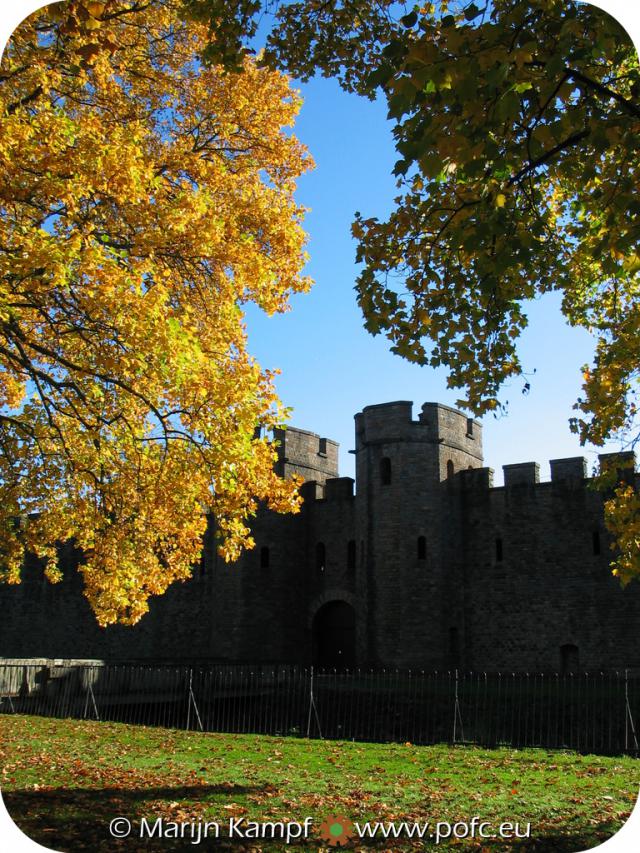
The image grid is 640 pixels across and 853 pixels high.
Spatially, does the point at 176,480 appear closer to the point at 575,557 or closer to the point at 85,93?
the point at 85,93

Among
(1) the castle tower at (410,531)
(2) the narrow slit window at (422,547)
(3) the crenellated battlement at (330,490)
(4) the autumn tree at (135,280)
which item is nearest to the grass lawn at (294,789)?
(4) the autumn tree at (135,280)

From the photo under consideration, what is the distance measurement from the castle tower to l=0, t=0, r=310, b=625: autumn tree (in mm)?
13638

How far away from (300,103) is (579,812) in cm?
940

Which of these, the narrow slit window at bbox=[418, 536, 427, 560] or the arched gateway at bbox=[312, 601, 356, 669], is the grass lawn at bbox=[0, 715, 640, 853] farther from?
the arched gateway at bbox=[312, 601, 356, 669]

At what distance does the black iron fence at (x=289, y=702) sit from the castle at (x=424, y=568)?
14.0ft

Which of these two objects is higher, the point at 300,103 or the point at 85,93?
the point at 300,103

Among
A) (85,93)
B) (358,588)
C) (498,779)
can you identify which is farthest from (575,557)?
(85,93)

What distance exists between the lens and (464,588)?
82.9ft

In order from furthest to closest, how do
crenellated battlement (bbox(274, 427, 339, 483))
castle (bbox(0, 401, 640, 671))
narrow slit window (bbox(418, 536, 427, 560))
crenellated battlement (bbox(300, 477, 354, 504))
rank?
1. crenellated battlement (bbox(300, 477, 354, 504))
2. crenellated battlement (bbox(274, 427, 339, 483))
3. narrow slit window (bbox(418, 536, 427, 560))
4. castle (bbox(0, 401, 640, 671))

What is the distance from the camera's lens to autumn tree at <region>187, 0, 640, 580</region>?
16.0ft

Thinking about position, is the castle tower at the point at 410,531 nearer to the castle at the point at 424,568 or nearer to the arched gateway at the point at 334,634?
the castle at the point at 424,568

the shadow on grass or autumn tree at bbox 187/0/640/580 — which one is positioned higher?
autumn tree at bbox 187/0/640/580

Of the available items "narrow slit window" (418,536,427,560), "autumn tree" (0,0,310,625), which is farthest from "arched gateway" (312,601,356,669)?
"autumn tree" (0,0,310,625)

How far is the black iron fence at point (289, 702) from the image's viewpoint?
16625 millimetres
